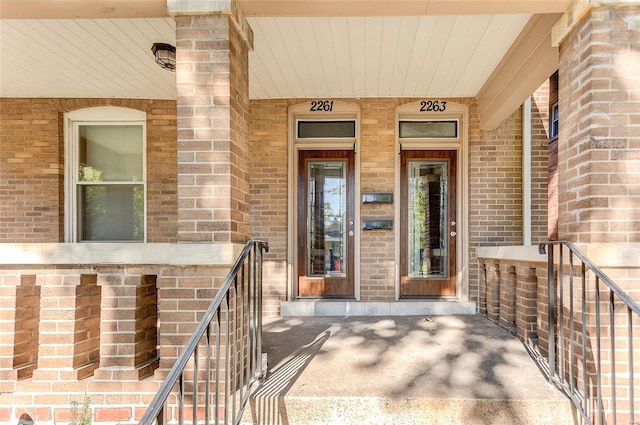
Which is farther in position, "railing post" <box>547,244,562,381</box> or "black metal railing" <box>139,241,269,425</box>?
"railing post" <box>547,244,562,381</box>

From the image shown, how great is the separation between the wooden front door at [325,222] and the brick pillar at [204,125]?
2.47m

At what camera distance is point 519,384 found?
7.24 ft

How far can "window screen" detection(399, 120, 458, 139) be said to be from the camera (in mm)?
4586

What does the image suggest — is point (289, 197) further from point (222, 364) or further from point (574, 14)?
point (574, 14)

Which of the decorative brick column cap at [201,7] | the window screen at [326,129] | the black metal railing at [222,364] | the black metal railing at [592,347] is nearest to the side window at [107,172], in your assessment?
the window screen at [326,129]

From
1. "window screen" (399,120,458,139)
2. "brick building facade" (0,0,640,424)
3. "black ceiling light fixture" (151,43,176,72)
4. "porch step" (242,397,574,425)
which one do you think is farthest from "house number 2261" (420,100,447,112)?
"porch step" (242,397,574,425)

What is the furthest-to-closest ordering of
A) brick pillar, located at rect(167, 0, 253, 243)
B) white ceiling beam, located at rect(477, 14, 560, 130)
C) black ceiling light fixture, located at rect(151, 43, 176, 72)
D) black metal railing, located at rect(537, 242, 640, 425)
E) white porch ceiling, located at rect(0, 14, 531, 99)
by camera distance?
black ceiling light fixture, located at rect(151, 43, 176, 72) → white porch ceiling, located at rect(0, 14, 531, 99) → white ceiling beam, located at rect(477, 14, 560, 130) → brick pillar, located at rect(167, 0, 253, 243) → black metal railing, located at rect(537, 242, 640, 425)

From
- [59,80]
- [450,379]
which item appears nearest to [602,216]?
[450,379]

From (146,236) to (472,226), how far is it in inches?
156

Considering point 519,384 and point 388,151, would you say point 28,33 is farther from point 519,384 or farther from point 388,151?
point 519,384

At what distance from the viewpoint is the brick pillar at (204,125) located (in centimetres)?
219

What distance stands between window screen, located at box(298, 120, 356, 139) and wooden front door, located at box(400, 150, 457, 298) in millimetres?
754

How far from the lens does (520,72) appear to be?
327 cm

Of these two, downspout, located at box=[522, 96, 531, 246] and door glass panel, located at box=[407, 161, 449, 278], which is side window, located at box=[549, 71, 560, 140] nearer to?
downspout, located at box=[522, 96, 531, 246]
